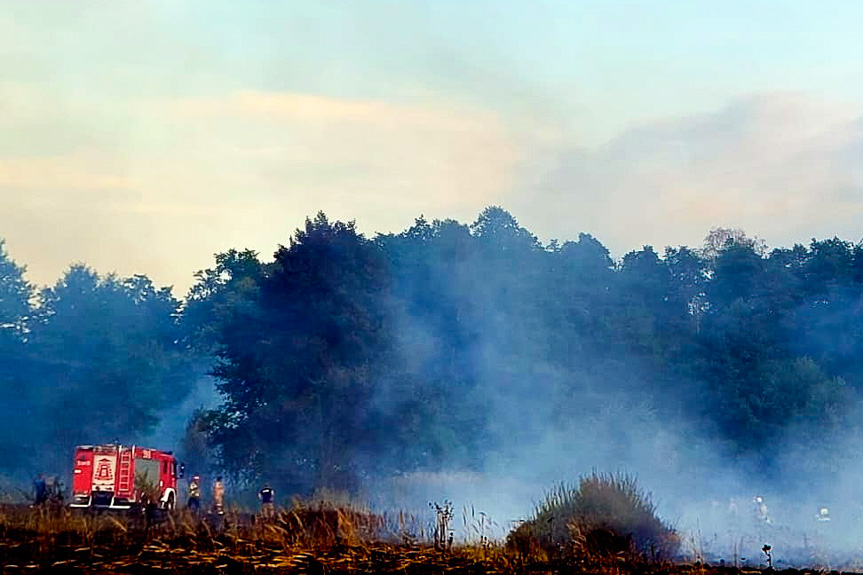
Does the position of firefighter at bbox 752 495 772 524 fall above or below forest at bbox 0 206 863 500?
below

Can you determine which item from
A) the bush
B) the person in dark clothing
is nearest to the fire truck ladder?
the person in dark clothing

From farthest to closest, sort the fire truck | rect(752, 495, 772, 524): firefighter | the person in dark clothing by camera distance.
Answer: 1. the fire truck
2. the person in dark clothing
3. rect(752, 495, 772, 524): firefighter

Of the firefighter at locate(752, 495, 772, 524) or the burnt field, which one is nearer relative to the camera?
the burnt field

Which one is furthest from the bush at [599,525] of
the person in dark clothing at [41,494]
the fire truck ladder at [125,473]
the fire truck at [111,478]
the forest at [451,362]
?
the forest at [451,362]

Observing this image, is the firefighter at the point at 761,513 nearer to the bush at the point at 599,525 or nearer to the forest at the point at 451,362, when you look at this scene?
the forest at the point at 451,362

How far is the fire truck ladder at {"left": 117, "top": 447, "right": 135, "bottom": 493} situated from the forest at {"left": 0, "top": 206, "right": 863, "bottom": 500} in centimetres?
979

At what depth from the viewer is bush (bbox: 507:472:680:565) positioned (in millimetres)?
24141

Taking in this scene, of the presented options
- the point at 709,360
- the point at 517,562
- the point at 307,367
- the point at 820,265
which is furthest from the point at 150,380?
the point at 517,562

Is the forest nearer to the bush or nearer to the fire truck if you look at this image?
the fire truck

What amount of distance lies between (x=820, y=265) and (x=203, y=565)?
54.5 metres

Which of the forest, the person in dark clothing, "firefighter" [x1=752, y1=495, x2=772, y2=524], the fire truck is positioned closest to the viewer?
"firefighter" [x1=752, y1=495, x2=772, y2=524]

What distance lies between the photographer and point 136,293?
317 ft

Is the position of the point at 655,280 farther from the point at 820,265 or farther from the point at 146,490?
the point at 146,490

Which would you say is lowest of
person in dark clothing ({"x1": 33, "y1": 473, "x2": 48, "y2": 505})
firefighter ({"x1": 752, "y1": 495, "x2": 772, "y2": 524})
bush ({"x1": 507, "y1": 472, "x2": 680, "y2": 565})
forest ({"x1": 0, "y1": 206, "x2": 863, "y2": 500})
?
bush ({"x1": 507, "y1": 472, "x2": 680, "y2": 565})
